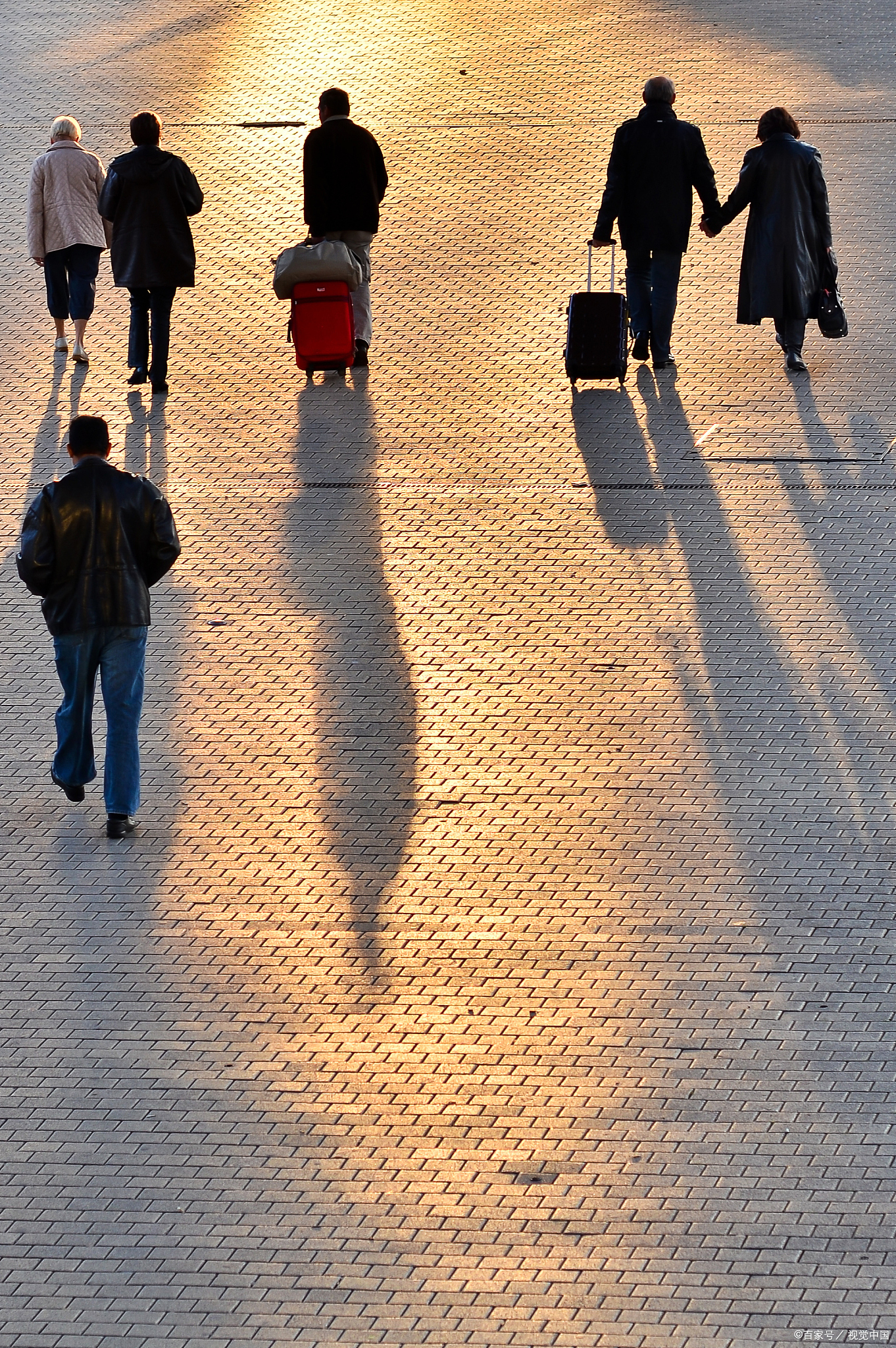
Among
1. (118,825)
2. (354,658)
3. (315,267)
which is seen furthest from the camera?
(315,267)

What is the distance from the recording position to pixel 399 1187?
5.14 metres

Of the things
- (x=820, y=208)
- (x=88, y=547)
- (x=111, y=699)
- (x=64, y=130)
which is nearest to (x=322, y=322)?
(x=64, y=130)

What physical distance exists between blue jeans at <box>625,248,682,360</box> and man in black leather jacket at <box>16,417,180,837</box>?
496 centimetres

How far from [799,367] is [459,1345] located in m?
7.58

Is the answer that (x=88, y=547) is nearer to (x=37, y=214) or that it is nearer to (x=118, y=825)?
(x=118, y=825)

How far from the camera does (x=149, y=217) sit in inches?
428

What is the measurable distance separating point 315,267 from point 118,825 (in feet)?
15.7

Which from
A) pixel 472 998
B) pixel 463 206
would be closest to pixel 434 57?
pixel 463 206

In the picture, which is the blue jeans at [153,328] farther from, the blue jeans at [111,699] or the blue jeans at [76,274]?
the blue jeans at [111,699]

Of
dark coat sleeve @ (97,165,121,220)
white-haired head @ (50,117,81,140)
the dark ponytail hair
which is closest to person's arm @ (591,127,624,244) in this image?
the dark ponytail hair

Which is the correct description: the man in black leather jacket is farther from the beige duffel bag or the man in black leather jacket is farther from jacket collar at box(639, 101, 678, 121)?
jacket collar at box(639, 101, 678, 121)

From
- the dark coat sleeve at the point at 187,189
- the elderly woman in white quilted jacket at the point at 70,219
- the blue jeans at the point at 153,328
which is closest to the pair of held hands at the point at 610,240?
the dark coat sleeve at the point at 187,189

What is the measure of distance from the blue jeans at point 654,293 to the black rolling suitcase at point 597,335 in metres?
0.29

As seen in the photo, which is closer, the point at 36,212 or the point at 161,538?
the point at 161,538
